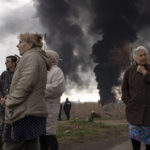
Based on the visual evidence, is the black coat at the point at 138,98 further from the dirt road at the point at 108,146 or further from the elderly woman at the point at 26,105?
the dirt road at the point at 108,146

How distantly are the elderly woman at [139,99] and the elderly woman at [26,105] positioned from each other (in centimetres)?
148

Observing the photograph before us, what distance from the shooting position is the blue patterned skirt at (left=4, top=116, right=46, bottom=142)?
3361 mm

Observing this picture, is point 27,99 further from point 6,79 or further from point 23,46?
point 6,79

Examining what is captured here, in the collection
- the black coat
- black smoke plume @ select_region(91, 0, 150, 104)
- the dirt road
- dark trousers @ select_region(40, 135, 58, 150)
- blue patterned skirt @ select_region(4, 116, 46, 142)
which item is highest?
black smoke plume @ select_region(91, 0, 150, 104)

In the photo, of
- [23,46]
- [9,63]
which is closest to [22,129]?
[23,46]

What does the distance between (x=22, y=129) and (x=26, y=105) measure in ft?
0.83

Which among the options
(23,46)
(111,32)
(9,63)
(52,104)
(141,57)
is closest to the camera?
(23,46)

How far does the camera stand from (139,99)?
14.7ft

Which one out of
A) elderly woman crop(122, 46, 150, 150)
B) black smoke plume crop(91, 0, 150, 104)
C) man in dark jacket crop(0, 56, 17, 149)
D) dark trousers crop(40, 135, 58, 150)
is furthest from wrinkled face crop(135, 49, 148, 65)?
black smoke plume crop(91, 0, 150, 104)

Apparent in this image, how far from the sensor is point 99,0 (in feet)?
272

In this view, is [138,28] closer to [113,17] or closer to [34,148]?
[113,17]

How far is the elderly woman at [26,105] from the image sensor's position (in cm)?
332

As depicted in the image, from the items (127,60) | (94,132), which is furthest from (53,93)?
(127,60)

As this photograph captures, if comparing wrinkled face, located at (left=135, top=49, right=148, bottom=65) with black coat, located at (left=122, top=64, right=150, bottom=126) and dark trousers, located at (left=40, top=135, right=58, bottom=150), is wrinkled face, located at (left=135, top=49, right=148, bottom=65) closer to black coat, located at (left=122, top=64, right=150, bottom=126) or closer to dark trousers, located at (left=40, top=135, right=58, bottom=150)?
black coat, located at (left=122, top=64, right=150, bottom=126)
